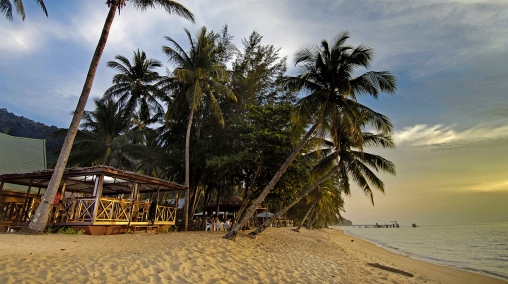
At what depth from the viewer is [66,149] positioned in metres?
10.7

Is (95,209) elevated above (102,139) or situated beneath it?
situated beneath

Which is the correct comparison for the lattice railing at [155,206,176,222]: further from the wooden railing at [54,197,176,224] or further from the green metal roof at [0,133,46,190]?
the green metal roof at [0,133,46,190]

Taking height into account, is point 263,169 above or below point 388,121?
below

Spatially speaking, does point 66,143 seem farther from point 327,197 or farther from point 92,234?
point 327,197

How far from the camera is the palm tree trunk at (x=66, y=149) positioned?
998 cm

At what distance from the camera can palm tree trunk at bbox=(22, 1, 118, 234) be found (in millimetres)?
9984

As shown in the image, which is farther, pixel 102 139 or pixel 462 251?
pixel 462 251

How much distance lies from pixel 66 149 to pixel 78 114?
146 centimetres

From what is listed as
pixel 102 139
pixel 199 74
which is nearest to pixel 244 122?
pixel 199 74

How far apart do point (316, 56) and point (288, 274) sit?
10085mm

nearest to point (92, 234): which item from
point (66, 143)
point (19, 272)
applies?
point (66, 143)

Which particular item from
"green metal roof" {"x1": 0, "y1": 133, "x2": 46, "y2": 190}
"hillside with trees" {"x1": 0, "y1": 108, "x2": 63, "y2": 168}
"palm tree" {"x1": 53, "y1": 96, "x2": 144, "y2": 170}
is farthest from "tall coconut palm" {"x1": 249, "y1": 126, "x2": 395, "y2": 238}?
"hillside with trees" {"x1": 0, "y1": 108, "x2": 63, "y2": 168}

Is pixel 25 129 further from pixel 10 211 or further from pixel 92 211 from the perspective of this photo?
pixel 92 211

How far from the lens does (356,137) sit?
14172 millimetres
